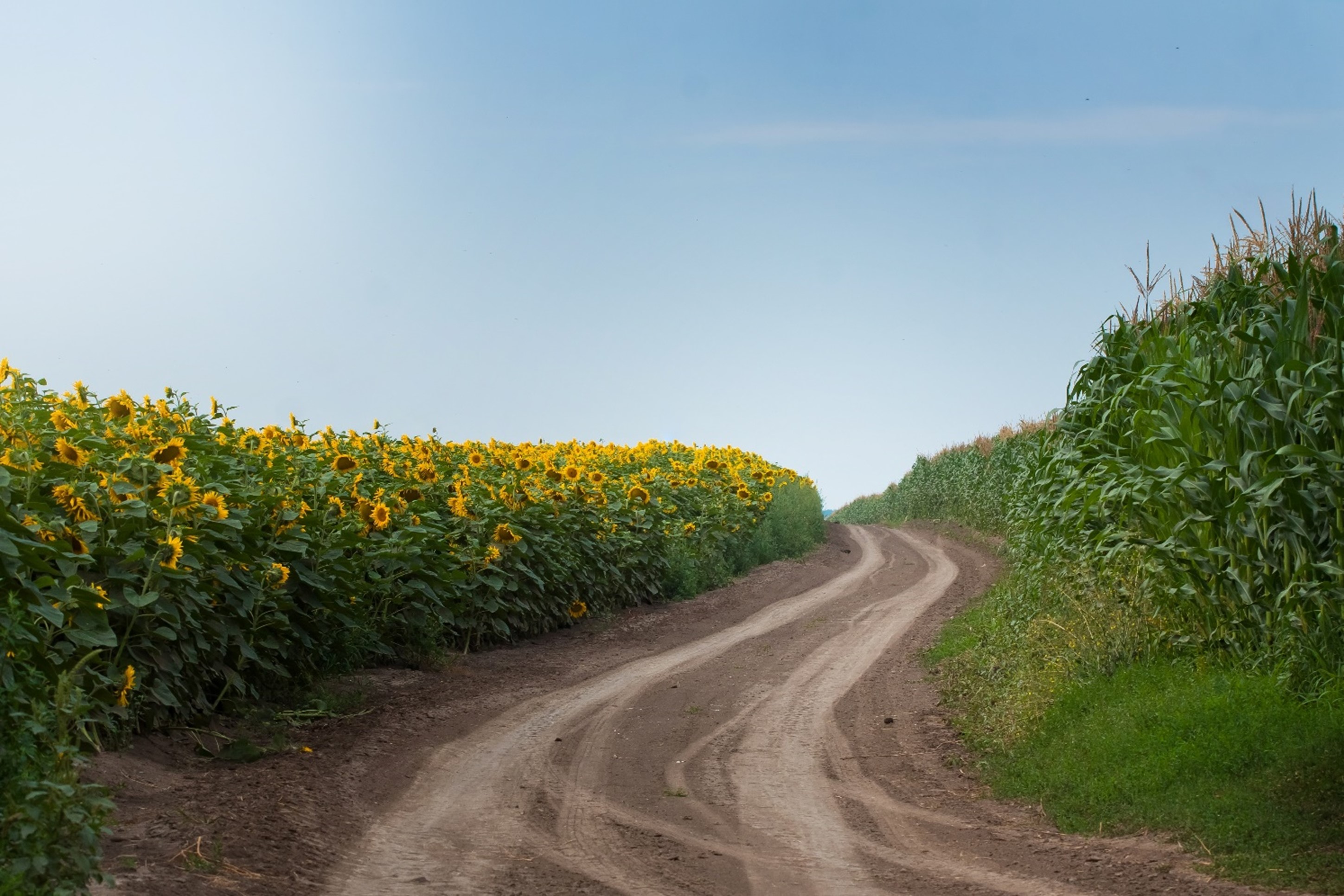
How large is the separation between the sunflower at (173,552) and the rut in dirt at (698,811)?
2.18 meters

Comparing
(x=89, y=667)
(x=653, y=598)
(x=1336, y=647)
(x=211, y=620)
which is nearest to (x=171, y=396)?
(x=211, y=620)

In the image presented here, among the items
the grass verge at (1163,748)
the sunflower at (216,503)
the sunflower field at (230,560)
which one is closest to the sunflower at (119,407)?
the sunflower field at (230,560)

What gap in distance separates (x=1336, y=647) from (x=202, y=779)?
7.45 metres

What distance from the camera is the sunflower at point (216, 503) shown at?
306 inches

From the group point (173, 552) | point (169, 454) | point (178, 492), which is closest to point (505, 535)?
point (169, 454)

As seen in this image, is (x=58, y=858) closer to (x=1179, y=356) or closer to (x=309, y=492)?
(x=309, y=492)

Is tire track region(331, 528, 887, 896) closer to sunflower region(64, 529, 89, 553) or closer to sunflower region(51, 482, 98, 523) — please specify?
sunflower region(64, 529, 89, 553)

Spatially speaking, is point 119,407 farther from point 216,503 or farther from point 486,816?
point 486,816

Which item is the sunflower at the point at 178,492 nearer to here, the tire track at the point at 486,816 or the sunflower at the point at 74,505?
the sunflower at the point at 74,505

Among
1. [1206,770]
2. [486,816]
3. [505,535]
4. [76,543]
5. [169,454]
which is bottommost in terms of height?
[1206,770]

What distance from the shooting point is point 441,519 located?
12.3 meters

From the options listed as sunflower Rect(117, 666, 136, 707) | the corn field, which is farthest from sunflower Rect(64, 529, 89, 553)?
the corn field

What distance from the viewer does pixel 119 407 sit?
29.0 feet

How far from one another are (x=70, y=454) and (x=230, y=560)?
1.32 m
